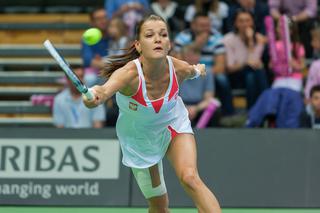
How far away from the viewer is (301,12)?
13.7 metres

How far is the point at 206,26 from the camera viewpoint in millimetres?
12766

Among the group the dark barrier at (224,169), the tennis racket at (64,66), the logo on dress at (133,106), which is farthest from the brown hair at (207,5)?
the tennis racket at (64,66)

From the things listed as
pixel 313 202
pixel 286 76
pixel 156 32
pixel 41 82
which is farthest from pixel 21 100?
pixel 156 32

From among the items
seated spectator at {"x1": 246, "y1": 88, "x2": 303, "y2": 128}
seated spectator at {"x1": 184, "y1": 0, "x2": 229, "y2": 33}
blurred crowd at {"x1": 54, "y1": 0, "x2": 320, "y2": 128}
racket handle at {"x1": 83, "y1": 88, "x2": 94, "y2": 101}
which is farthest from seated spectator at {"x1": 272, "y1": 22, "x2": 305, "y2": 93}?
racket handle at {"x1": 83, "y1": 88, "x2": 94, "y2": 101}

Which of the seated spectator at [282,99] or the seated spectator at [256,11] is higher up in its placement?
the seated spectator at [256,11]

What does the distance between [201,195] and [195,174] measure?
22cm

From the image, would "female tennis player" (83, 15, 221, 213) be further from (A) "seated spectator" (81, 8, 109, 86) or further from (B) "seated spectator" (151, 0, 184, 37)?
(B) "seated spectator" (151, 0, 184, 37)

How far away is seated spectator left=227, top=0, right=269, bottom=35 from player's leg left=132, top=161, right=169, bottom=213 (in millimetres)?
5733

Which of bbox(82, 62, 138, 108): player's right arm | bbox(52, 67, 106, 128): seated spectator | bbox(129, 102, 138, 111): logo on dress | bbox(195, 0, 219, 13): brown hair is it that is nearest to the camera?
bbox(82, 62, 138, 108): player's right arm

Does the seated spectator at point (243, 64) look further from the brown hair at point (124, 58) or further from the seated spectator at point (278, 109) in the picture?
the brown hair at point (124, 58)

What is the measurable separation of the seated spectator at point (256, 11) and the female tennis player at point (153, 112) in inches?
212

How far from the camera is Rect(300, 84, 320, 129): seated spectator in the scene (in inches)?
460

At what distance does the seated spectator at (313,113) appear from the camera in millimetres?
11688

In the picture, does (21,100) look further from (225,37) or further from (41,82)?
(225,37)
